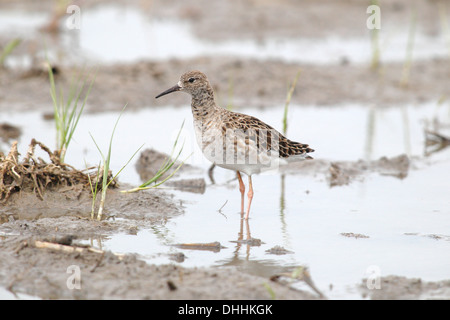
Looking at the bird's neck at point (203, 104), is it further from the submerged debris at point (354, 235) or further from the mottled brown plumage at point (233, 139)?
the submerged debris at point (354, 235)

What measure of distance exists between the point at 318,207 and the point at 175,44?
35.6ft

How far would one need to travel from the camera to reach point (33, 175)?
314 inches

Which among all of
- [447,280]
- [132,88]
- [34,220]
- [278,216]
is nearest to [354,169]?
[278,216]

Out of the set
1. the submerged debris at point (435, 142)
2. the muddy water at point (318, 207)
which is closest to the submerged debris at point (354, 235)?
the muddy water at point (318, 207)

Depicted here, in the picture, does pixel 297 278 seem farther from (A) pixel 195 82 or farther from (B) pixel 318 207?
(A) pixel 195 82

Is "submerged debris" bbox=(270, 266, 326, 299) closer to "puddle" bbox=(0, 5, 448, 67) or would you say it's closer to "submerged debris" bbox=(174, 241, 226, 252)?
"submerged debris" bbox=(174, 241, 226, 252)

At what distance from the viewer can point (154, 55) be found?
1705 cm

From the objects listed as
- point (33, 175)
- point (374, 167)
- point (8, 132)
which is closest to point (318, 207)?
point (374, 167)

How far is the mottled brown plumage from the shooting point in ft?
26.1

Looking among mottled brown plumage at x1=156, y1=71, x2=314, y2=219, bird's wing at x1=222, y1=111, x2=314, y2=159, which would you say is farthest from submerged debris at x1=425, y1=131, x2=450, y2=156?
bird's wing at x1=222, y1=111, x2=314, y2=159

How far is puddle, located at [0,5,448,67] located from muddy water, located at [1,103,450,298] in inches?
164

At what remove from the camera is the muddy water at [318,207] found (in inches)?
262
